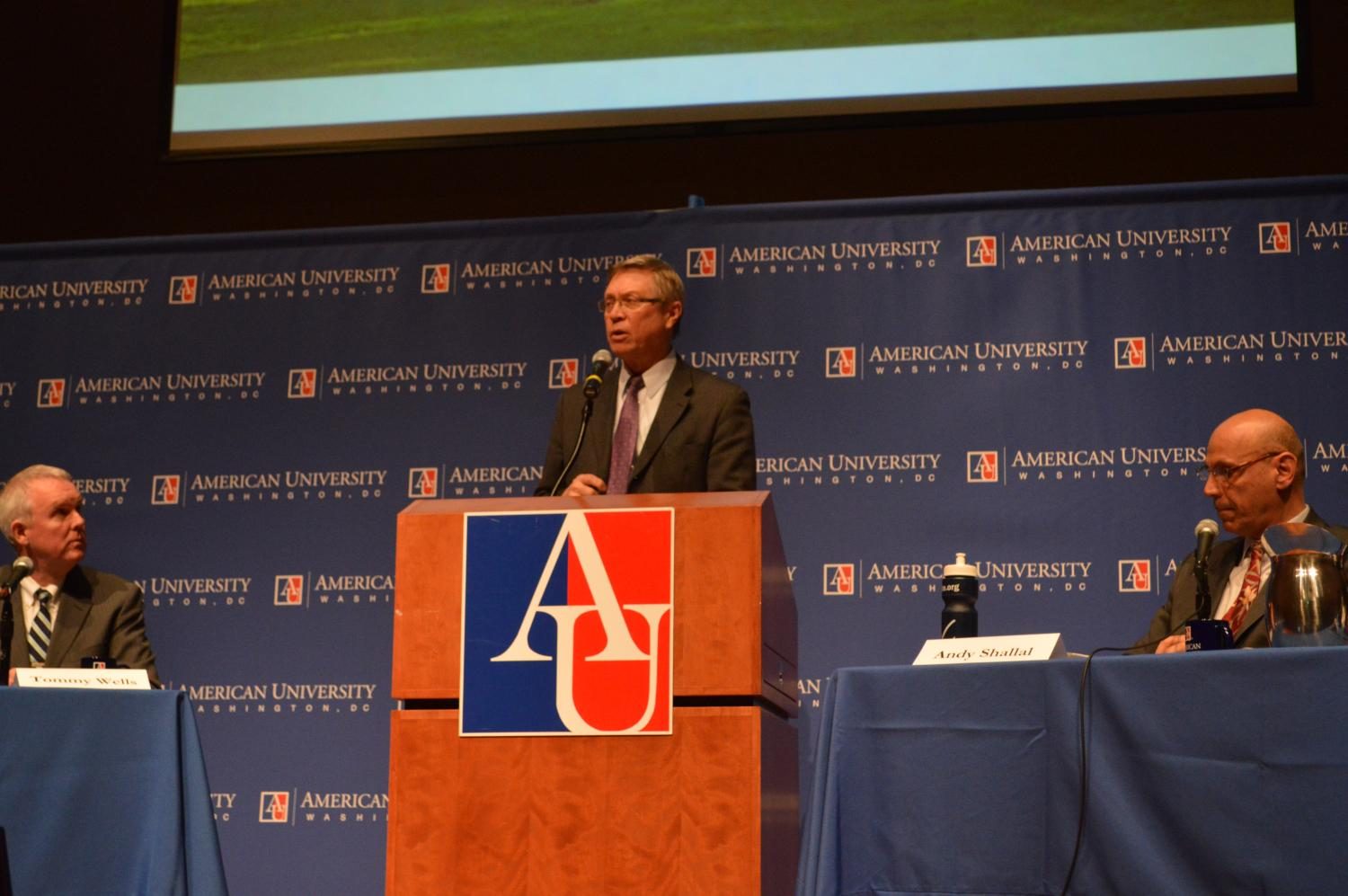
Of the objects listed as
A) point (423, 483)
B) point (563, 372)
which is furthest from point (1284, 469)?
point (423, 483)

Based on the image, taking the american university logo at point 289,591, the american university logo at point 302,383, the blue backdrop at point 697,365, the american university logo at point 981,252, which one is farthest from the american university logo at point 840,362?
the american university logo at point 289,591

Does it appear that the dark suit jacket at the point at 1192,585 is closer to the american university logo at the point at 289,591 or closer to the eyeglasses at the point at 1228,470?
the eyeglasses at the point at 1228,470

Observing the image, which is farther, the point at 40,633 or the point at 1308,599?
the point at 40,633

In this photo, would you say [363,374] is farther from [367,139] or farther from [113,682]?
[113,682]

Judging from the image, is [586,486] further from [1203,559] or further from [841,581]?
[841,581]

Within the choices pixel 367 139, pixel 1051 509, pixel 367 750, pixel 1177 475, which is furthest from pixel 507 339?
pixel 1177 475

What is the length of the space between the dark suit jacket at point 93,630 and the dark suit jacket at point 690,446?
134 centimetres

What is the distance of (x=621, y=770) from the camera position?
9.13ft

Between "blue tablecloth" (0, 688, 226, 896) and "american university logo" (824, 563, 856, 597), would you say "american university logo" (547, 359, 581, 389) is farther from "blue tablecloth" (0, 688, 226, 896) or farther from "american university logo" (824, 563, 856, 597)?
"blue tablecloth" (0, 688, 226, 896)

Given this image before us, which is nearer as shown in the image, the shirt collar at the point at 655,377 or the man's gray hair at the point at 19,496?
the shirt collar at the point at 655,377

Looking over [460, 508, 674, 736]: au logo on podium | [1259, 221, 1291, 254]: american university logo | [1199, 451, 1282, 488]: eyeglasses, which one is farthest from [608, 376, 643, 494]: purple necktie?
[1259, 221, 1291, 254]: american university logo

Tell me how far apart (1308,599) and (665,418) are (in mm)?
1637

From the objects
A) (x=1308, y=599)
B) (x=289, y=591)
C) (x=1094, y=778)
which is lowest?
(x=1094, y=778)

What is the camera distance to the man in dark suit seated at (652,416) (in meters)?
3.81
